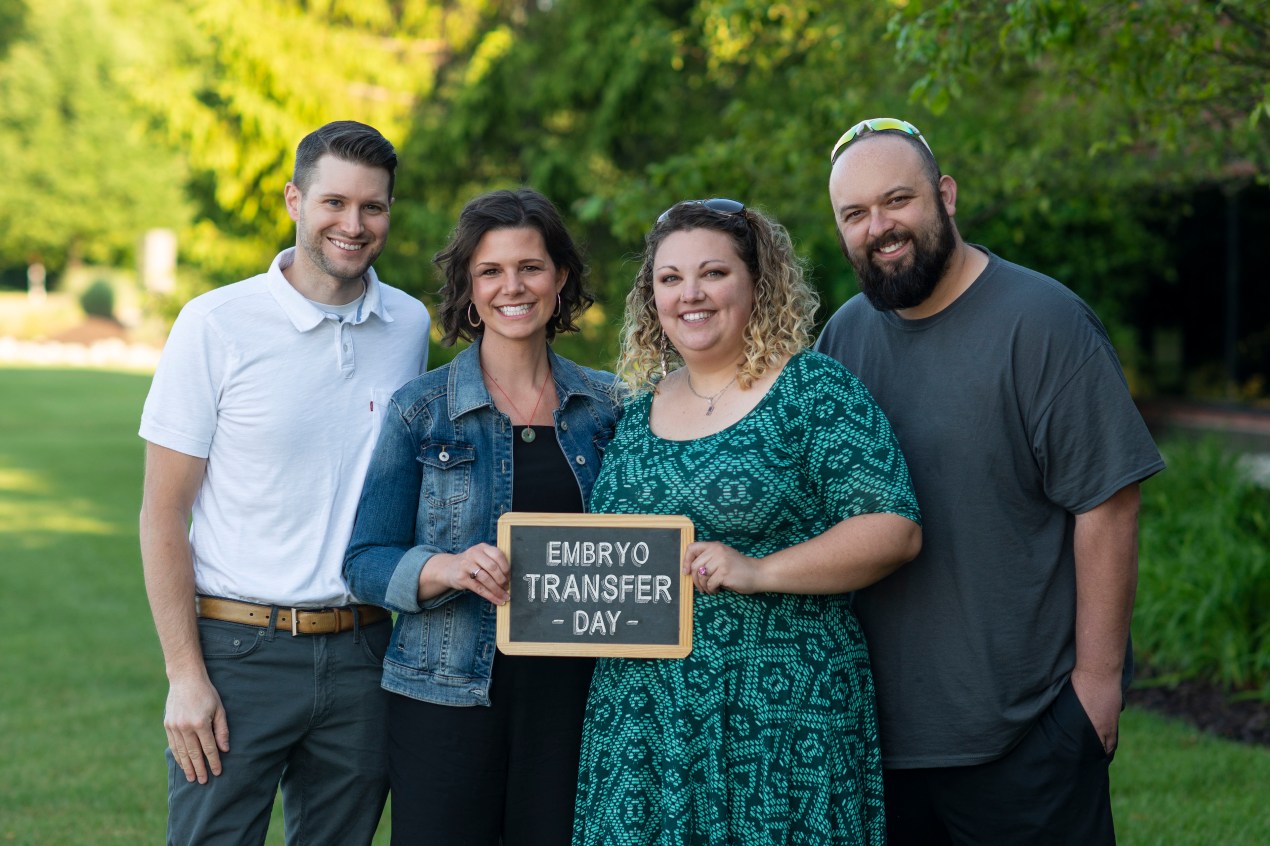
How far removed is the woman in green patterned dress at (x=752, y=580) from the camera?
2959 mm

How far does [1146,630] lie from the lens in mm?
7898

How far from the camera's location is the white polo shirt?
3.51 meters

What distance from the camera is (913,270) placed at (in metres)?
3.18

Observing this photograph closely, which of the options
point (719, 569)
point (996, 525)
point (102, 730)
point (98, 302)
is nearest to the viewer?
point (719, 569)

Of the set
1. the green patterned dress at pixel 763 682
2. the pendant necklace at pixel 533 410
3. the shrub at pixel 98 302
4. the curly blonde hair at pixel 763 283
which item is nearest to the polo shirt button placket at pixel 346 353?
the pendant necklace at pixel 533 410

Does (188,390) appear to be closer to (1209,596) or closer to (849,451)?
(849,451)

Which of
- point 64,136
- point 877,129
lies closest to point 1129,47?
point 877,129

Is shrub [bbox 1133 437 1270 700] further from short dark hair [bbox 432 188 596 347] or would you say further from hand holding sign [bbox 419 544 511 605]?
hand holding sign [bbox 419 544 511 605]

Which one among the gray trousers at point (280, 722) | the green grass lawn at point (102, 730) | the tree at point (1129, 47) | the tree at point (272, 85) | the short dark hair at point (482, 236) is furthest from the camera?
the tree at point (272, 85)

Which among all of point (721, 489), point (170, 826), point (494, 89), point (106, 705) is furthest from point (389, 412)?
point (494, 89)

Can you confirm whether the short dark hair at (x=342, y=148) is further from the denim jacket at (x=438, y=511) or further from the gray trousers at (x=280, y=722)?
the gray trousers at (x=280, y=722)

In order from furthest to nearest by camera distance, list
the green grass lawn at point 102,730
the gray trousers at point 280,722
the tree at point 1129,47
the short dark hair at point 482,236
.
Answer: the green grass lawn at point 102,730, the tree at point 1129,47, the gray trousers at point 280,722, the short dark hair at point 482,236

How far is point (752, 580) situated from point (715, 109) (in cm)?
1104

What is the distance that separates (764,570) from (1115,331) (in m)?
12.3
